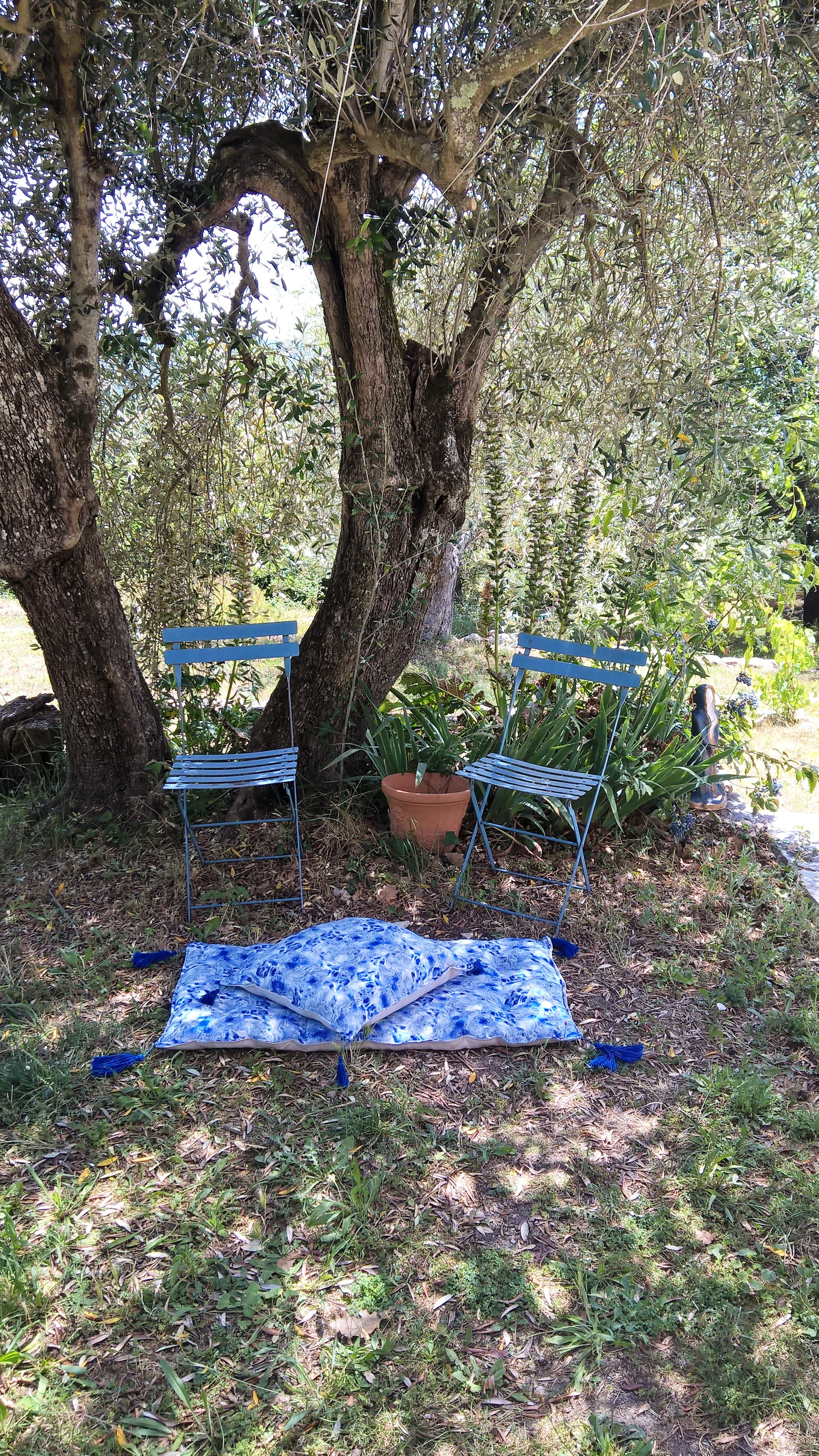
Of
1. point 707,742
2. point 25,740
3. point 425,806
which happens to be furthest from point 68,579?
point 707,742

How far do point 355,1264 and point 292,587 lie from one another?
4422 millimetres

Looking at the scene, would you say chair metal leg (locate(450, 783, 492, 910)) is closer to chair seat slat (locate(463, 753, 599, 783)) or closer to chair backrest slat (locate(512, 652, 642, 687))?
chair seat slat (locate(463, 753, 599, 783))

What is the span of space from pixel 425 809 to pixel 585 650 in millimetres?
984

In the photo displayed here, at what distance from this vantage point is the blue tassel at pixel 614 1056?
2.91 m

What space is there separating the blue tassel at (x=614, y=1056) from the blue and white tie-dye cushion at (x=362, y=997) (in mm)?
100

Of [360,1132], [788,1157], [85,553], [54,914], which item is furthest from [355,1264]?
[85,553]

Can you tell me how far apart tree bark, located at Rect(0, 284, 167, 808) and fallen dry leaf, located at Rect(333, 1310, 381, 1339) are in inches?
109

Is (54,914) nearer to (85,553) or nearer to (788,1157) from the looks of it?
(85,553)

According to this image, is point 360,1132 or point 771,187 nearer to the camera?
point 360,1132

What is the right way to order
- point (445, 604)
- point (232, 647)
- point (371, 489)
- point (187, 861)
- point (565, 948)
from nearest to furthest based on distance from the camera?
1. point (565, 948)
2. point (187, 861)
3. point (371, 489)
4. point (232, 647)
5. point (445, 604)

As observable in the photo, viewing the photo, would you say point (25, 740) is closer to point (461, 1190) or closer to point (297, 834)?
point (297, 834)

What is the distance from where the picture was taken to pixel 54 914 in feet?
12.1

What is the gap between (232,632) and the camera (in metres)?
4.18

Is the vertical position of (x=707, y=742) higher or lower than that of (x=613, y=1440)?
higher
